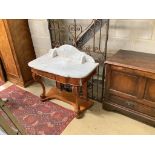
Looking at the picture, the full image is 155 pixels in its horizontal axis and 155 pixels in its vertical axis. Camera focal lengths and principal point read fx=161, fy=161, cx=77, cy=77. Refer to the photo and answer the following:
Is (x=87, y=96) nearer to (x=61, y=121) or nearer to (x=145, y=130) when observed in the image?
(x=61, y=121)

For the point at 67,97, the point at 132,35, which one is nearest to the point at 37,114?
the point at 67,97

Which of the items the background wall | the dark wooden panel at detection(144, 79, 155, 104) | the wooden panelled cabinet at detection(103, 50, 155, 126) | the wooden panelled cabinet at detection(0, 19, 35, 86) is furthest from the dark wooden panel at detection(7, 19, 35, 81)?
the dark wooden panel at detection(144, 79, 155, 104)

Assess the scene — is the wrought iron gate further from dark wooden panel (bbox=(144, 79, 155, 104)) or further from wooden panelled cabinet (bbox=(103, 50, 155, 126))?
dark wooden panel (bbox=(144, 79, 155, 104))

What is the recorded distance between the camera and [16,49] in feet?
8.12

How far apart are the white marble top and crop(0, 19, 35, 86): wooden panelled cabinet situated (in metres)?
0.60

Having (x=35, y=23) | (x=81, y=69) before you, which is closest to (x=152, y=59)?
(x=81, y=69)

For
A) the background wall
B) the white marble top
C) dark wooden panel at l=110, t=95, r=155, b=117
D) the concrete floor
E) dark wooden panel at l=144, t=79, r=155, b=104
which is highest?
the background wall

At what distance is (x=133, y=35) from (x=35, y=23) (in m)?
1.49

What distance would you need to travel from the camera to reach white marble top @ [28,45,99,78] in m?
1.82

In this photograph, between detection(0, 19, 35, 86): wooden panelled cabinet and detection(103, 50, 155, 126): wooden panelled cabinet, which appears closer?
detection(103, 50, 155, 126): wooden panelled cabinet

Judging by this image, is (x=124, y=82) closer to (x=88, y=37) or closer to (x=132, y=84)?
(x=132, y=84)

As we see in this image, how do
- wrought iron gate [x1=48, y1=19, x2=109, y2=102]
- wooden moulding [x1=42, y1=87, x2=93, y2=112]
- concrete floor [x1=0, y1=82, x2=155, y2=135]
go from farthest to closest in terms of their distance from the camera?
1. wooden moulding [x1=42, y1=87, x2=93, y2=112]
2. wrought iron gate [x1=48, y1=19, x2=109, y2=102]
3. concrete floor [x1=0, y1=82, x2=155, y2=135]

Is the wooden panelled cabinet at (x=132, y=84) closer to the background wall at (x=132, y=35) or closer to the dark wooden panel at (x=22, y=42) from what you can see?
the background wall at (x=132, y=35)

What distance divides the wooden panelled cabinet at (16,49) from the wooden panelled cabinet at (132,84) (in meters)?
1.46
